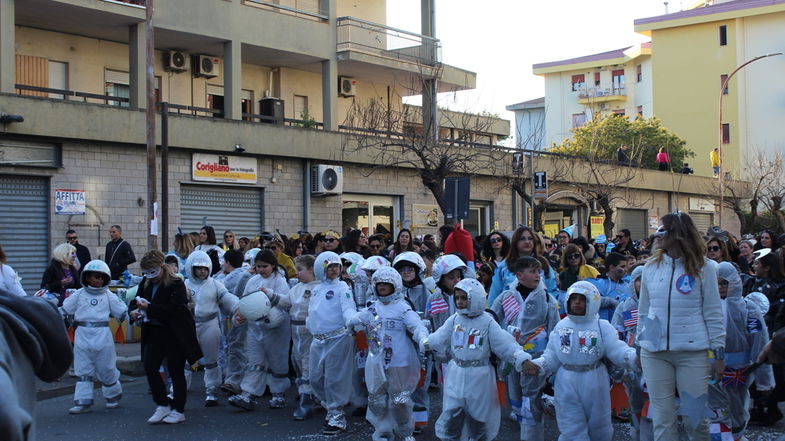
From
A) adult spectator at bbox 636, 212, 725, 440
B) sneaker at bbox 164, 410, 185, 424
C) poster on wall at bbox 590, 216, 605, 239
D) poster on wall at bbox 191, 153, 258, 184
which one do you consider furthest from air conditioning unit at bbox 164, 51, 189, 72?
adult spectator at bbox 636, 212, 725, 440

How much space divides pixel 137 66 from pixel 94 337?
12.5 meters

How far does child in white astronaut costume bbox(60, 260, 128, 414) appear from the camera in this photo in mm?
9883

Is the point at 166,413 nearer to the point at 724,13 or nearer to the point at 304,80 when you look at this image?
the point at 304,80

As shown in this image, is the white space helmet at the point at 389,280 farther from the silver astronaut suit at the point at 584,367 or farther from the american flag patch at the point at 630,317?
the american flag patch at the point at 630,317

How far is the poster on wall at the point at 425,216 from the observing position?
26.5 meters

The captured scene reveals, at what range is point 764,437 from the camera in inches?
335

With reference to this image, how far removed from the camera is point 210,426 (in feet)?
29.7

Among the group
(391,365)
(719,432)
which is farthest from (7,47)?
(719,432)

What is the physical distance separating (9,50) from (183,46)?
547 centimetres

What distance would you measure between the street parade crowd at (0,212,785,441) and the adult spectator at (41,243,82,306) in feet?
5.94

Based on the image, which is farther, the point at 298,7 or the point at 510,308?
the point at 298,7

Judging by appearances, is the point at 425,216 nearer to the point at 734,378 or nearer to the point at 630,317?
the point at 630,317

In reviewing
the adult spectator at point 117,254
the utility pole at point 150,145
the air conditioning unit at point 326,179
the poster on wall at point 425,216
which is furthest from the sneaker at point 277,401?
the poster on wall at point 425,216

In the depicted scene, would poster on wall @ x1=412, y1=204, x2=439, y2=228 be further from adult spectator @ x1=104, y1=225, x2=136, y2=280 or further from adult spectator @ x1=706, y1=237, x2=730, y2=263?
adult spectator @ x1=706, y1=237, x2=730, y2=263
